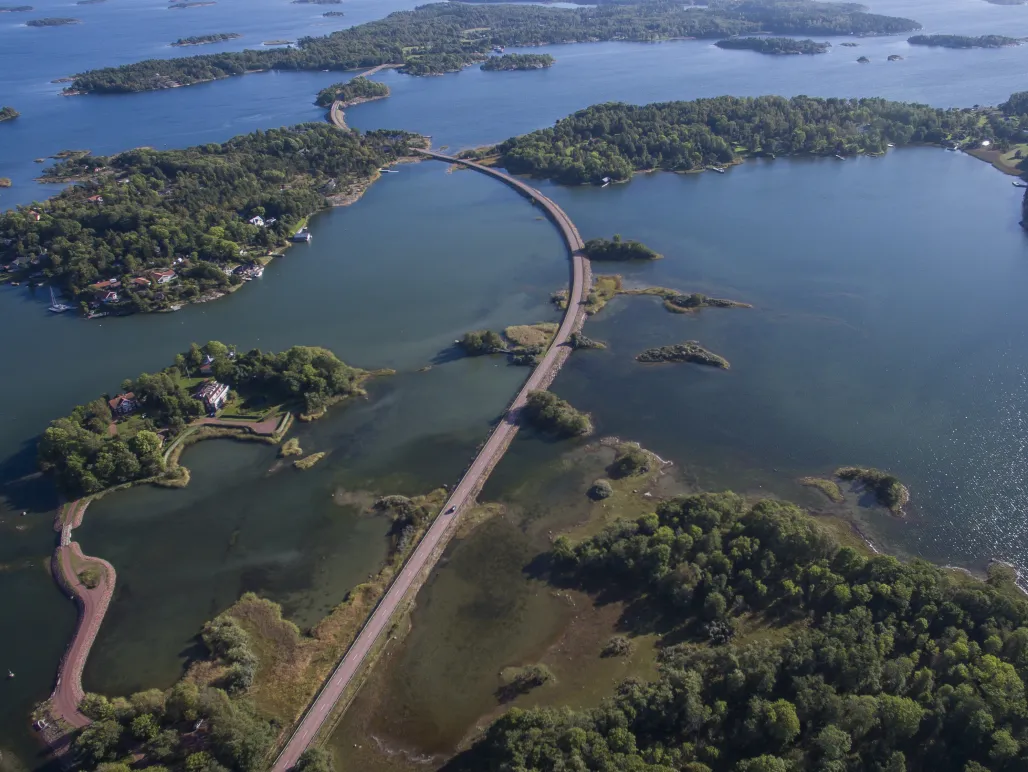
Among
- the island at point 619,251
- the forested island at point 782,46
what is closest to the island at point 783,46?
the forested island at point 782,46

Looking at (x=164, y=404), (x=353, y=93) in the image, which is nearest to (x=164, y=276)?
(x=164, y=404)

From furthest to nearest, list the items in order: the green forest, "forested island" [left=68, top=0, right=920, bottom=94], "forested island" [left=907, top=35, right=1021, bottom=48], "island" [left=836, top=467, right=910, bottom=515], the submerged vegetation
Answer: "forested island" [left=907, top=35, right=1021, bottom=48]
"forested island" [left=68, top=0, right=920, bottom=94]
the submerged vegetation
"island" [left=836, top=467, right=910, bottom=515]
the green forest

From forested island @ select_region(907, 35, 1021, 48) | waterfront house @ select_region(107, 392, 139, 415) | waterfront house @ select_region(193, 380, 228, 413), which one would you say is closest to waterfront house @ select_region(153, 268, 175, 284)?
waterfront house @ select_region(107, 392, 139, 415)

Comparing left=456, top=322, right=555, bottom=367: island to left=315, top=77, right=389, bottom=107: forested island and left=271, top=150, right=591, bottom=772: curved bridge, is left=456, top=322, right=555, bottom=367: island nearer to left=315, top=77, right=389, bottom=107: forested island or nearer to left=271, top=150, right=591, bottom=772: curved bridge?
left=271, top=150, right=591, bottom=772: curved bridge

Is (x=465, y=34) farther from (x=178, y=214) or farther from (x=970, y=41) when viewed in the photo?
(x=178, y=214)

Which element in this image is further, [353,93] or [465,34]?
[465,34]

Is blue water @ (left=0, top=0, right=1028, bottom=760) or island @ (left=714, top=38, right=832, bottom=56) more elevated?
island @ (left=714, top=38, right=832, bottom=56)
